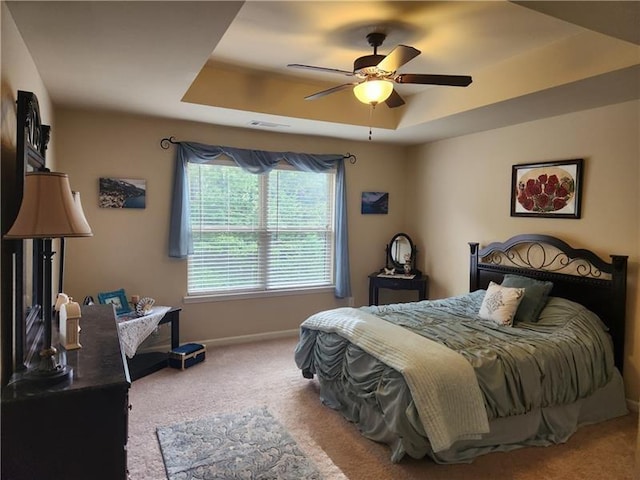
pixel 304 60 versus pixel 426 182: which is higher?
pixel 304 60

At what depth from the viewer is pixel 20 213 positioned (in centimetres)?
159

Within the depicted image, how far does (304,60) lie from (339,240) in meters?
2.37

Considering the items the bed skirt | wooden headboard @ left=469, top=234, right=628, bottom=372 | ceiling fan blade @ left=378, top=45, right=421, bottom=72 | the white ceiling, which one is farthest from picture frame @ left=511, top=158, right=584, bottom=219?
ceiling fan blade @ left=378, top=45, right=421, bottom=72

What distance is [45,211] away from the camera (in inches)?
63.2

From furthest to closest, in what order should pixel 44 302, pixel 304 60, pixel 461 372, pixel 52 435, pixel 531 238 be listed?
1. pixel 531 238
2. pixel 304 60
3. pixel 461 372
4. pixel 44 302
5. pixel 52 435

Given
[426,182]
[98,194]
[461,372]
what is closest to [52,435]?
[461,372]

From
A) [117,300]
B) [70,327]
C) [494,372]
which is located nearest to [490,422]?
[494,372]

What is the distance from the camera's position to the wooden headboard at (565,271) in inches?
126

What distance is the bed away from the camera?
2.44m

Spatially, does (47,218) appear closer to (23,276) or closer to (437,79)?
(23,276)

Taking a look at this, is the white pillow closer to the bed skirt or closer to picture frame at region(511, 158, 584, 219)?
the bed skirt

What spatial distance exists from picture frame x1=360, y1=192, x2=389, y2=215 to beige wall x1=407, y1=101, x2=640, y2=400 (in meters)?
0.36

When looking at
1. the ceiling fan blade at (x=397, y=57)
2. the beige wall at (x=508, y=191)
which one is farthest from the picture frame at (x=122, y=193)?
the beige wall at (x=508, y=191)

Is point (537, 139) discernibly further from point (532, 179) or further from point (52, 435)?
point (52, 435)
